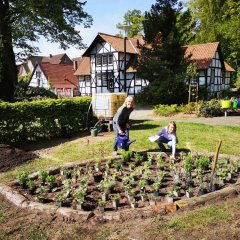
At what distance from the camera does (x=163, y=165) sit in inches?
282

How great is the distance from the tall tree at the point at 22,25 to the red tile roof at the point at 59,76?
25130mm

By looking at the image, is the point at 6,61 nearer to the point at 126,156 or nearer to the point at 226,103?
the point at 226,103

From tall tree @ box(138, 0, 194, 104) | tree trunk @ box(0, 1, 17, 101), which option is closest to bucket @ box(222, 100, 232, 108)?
tall tree @ box(138, 0, 194, 104)

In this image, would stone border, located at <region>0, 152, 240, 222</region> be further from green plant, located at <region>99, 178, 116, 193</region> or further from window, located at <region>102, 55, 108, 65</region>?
window, located at <region>102, 55, 108, 65</region>

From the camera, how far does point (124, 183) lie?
611 centimetres

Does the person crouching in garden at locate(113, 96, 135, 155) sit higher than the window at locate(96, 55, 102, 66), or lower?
lower

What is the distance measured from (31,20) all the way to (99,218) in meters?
19.3

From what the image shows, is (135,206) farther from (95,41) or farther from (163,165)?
(95,41)

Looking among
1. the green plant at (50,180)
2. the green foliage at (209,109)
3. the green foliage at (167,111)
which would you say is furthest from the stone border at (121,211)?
the green foliage at (167,111)

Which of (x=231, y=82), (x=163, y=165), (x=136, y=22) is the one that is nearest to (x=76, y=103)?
(x=163, y=165)

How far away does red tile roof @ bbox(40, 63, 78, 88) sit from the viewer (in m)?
48.3

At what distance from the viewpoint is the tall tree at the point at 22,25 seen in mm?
20719

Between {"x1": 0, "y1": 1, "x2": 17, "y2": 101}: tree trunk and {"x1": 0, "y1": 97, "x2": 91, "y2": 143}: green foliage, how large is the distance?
9425 mm

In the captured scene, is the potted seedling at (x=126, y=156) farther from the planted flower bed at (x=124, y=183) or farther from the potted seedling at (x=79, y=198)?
the potted seedling at (x=79, y=198)
